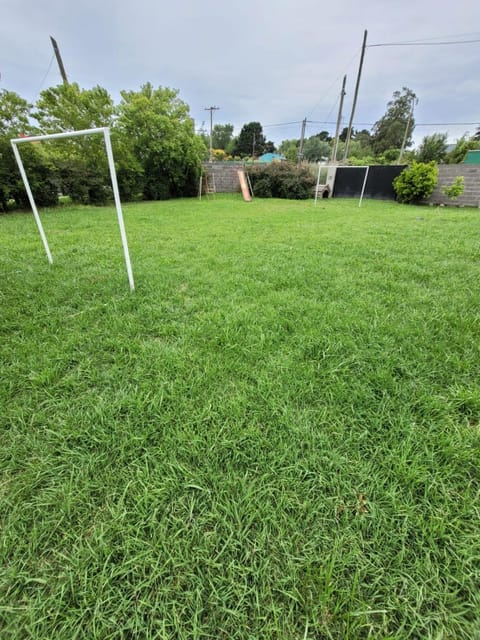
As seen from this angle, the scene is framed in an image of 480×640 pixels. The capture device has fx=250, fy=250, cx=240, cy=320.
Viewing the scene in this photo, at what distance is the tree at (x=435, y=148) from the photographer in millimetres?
16438

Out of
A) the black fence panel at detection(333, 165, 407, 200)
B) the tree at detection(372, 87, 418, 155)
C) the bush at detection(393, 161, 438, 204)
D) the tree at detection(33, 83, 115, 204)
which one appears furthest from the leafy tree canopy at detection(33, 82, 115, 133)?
the tree at detection(372, 87, 418, 155)

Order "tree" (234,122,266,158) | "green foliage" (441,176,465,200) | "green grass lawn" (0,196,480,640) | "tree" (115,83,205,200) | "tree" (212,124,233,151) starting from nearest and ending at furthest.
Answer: "green grass lawn" (0,196,480,640) < "green foliage" (441,176,465,200) < "tree" (115,83,205,200) < "tree" (234,122,266,158) < "tree" (212,124,233,151)

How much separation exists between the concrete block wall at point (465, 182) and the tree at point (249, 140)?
35.0 meters

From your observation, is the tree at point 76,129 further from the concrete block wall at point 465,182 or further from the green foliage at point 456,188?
the concrete block wall at point 465,182

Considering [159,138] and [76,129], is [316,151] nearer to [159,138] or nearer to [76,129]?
[159,138]

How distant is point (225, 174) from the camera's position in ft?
40.8

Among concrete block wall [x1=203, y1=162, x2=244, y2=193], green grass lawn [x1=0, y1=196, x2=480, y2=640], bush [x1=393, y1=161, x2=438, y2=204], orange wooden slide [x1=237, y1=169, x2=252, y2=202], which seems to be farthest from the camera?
concrete block wall [x1=203, y1=162, x2=244, y2=193]

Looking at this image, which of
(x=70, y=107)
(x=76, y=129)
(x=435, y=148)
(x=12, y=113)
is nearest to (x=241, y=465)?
(x=12, y=113)

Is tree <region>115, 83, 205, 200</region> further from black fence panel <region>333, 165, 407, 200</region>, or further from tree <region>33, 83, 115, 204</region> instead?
black fence panel <region>333, 165, 407, 200</region>

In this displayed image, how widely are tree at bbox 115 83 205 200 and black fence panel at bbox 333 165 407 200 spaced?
6250 millimetres

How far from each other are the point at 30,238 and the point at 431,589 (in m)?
5.84

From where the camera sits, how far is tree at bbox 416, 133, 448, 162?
1644cm

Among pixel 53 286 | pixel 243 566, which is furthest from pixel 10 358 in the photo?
pixel 243 566

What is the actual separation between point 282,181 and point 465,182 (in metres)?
6.32
